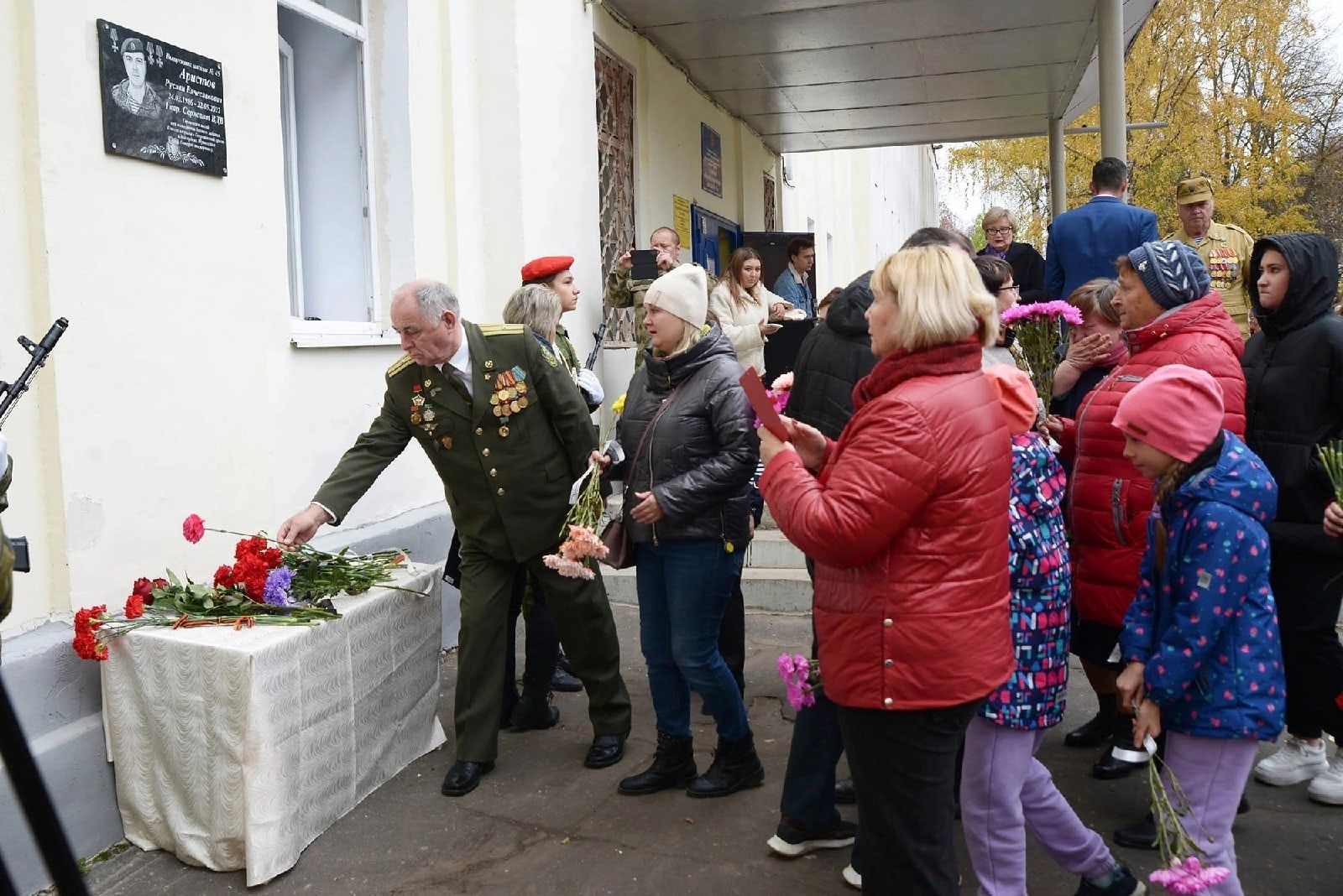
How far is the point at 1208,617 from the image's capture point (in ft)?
8.59

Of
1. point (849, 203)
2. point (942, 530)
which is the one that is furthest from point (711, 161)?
point (849, 203)

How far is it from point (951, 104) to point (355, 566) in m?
10.0

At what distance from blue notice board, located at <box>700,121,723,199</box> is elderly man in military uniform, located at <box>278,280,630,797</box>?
7373 millimetres

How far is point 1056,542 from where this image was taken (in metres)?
2.83

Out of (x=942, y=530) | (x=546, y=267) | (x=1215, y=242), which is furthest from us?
(x=1215, y=242)

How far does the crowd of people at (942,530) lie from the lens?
2.38 metres

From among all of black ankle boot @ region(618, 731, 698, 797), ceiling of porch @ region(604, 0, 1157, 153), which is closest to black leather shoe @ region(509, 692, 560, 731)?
black ankle boot @ region(618, 731, 698, 797)

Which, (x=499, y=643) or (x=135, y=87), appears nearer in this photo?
(x=135, y=87)

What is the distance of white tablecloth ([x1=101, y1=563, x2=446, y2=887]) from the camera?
3.45 m

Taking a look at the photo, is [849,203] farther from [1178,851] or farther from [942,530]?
[942,530]

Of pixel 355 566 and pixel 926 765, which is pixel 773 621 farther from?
pixel 926 765

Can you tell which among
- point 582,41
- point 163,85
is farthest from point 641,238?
point 163,85

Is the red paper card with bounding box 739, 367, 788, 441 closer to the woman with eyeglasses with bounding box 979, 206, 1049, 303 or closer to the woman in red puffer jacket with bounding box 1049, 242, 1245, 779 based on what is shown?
the woman in red puffer jacket with bounding box 1049, 242, 1245, 779

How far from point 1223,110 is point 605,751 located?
64.6 feet
